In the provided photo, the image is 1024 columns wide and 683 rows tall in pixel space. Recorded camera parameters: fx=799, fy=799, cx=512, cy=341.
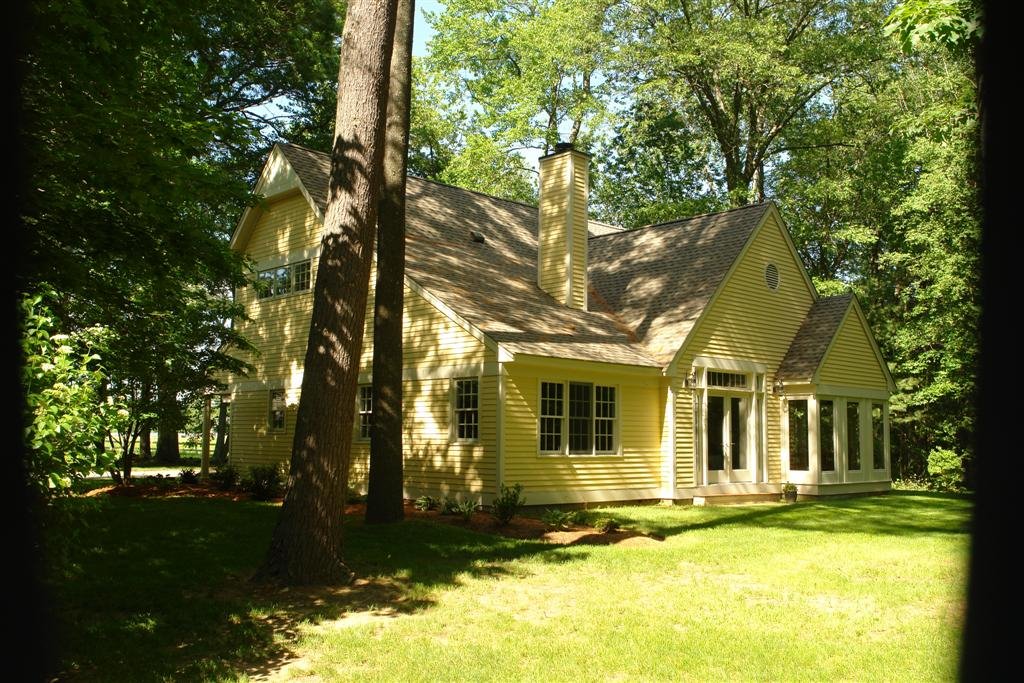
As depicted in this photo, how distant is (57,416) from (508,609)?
4.41 meters

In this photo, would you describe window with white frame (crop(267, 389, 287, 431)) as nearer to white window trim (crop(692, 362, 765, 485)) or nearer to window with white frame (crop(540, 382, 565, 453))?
window with white frame (crop(540, 382, 565, 453))

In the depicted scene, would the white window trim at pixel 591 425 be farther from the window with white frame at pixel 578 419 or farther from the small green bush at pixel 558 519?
the small green bush at pixel 558 519

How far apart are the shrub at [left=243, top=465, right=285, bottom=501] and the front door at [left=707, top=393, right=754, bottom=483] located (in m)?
9.85

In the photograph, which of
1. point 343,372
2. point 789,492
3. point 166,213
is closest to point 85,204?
point 166,213

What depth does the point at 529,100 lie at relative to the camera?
34.4m

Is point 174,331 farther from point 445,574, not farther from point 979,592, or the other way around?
point 979,592

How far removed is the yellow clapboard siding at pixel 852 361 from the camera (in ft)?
67.7

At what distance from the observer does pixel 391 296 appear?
1298cm

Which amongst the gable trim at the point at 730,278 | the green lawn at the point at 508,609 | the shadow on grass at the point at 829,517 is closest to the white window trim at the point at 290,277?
the green lawn at the point at 508,609

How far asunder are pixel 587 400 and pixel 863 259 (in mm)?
22878

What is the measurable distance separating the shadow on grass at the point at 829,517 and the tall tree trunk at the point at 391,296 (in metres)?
4.41

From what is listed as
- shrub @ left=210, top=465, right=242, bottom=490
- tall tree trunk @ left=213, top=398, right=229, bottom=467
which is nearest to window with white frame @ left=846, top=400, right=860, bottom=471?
shrub @ left=210, top=465, right=242, bottom=490

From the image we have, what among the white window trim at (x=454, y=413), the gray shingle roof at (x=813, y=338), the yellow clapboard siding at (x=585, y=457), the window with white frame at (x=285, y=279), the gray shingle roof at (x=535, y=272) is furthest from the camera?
the window with white frame at (x=285, y=279)

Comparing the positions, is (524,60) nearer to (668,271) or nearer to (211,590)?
(668,271)
